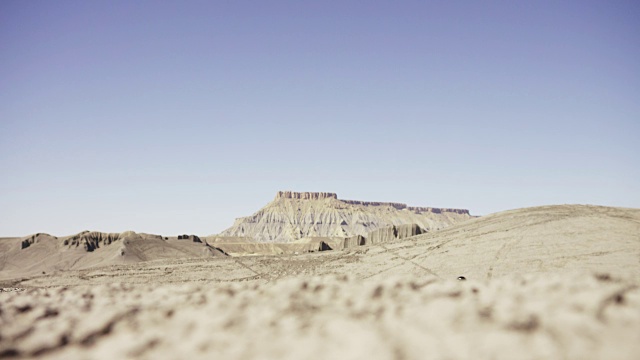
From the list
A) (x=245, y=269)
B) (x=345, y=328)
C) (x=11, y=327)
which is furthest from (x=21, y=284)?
(x=345, y=328)

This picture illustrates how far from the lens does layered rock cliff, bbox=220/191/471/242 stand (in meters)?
160

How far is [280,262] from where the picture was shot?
30859 mm

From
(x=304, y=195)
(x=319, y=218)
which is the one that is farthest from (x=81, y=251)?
(x=304, y=195)

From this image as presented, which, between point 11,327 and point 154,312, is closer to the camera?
point 11,327

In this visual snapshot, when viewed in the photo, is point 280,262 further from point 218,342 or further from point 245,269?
point 218,342

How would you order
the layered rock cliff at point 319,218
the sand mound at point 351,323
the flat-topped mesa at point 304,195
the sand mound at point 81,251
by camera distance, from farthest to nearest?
the flat-topped mesa at point 304,195 < the layered rock cliff at point 319,218 < the sand mound at point 81,251 < the sand mound at point 351,323

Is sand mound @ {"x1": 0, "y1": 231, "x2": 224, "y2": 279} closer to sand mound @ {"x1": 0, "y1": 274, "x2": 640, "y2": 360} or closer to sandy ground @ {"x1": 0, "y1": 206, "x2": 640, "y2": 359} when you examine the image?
sandy ground @ {"x1": 0, "y1": 206, "x2": 640, "y2": 359}

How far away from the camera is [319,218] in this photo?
16975cm

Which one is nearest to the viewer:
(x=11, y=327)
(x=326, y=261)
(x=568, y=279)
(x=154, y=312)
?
(x=11, y=327)

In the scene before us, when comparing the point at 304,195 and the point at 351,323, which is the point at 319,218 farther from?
the point at 351,323

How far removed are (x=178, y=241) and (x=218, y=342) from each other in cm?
5642

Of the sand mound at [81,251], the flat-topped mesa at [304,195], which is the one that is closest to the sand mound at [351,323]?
the sand mound at [81,251]

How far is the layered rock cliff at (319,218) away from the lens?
527 feet

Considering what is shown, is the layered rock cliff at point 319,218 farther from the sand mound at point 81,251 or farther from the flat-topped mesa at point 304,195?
the sand mound at point 81,251
